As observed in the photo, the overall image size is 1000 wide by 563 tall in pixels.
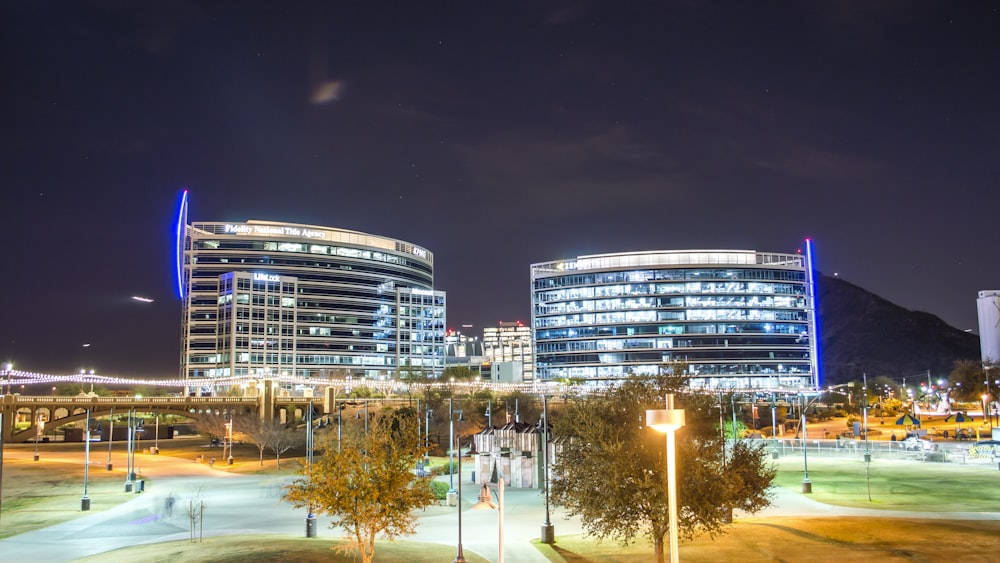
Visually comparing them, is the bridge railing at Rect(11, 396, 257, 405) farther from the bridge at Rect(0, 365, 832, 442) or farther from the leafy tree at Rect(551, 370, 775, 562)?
the leafy tree at Rect(551, 370, 775, 562)

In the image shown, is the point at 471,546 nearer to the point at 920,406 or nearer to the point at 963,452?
the point at 963,452

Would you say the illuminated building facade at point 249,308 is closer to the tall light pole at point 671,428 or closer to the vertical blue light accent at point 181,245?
the vertical blue light accent at point 181,245

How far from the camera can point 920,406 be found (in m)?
149

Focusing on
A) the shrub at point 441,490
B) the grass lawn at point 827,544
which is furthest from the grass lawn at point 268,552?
the shrub at point 441,490

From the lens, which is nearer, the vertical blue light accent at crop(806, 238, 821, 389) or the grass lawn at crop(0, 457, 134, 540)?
the grass lawn at crop(0, 457, 134, 540)

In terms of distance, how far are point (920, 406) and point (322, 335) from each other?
437ft

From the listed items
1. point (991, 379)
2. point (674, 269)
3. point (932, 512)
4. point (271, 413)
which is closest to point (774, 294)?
Answer: point (674, 269)

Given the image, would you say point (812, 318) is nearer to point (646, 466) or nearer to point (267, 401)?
point (267, 401)

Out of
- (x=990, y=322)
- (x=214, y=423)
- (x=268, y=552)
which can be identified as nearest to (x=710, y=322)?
(x=990, y=322)

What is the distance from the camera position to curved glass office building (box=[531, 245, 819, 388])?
19250 centimetres

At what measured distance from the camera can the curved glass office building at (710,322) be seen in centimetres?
19250

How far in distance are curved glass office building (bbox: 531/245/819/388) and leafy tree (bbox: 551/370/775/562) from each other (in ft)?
542

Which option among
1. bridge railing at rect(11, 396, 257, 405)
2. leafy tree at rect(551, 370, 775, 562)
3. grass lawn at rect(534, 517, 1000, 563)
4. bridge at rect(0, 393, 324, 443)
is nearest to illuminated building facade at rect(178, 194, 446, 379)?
bridge at rect(0, 393, 324, 443)

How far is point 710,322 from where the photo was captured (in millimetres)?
193750
